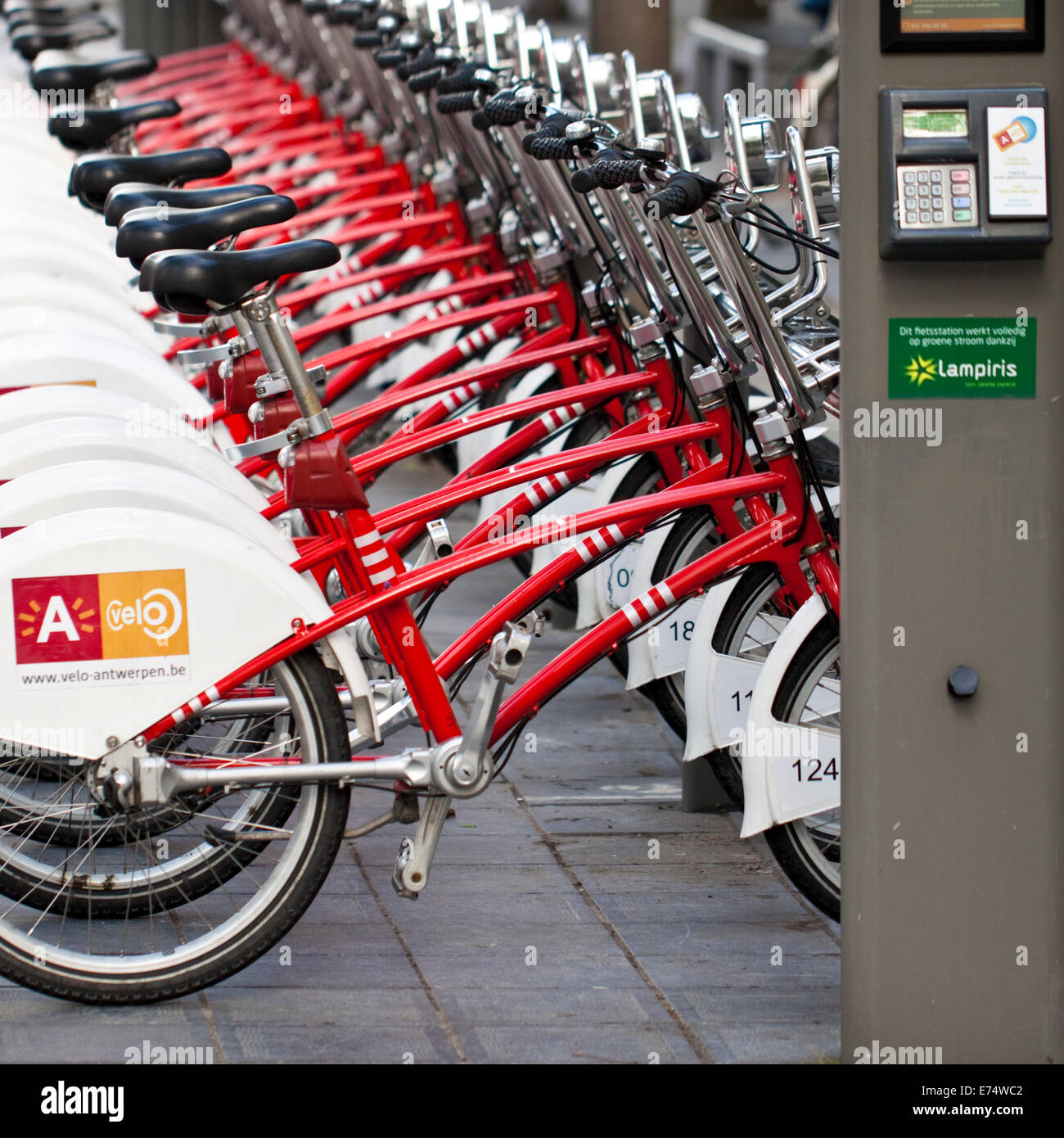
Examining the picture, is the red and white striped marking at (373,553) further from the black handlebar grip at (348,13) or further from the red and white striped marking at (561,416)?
the black handlebar grip at (348,13)

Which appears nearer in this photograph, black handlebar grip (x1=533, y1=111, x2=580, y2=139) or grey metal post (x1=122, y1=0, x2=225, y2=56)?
black handlebar grip (x1=533, y1=111, x2=580, y2=139)

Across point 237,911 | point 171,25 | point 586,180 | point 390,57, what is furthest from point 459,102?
point 171,25

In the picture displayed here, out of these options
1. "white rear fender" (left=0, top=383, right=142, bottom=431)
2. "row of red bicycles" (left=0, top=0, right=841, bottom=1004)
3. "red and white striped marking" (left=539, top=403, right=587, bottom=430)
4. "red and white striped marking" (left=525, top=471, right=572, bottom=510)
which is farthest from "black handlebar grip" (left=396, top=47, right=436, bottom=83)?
"white rear fender" (left=0, top=383, right=142, bottom=431)

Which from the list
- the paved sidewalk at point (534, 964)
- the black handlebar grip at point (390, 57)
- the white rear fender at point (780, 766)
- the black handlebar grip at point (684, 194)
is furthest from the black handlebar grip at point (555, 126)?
the black handlebar grip at point (390, 57)

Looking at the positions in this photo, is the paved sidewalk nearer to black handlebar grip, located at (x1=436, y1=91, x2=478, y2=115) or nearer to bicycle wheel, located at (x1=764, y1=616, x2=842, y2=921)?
bicycle wheel, located at (x1=764, y1=616, x2=842, y2=921)

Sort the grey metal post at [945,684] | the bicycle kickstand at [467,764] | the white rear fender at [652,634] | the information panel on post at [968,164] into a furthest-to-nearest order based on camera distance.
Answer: the white rear fender at [652,634], the bicycle kickstand at [467,764], the grey metal post at [945,684], the information panel on post at [968,164]

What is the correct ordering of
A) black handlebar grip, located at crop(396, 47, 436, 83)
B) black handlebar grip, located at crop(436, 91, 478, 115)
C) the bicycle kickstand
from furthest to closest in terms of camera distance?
black handlebar grip, located at crop(396, 47, 436, 83)
black handlebar grip, located at crop(436, 91, 478, 115)
the bicycle kickstand

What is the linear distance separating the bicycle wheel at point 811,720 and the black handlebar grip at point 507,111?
5.34 feet

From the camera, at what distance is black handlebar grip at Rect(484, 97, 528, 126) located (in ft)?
16.0

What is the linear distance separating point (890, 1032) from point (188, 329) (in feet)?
8.30

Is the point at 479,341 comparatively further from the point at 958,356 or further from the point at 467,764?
the point at 958,356

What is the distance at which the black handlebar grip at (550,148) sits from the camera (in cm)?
435

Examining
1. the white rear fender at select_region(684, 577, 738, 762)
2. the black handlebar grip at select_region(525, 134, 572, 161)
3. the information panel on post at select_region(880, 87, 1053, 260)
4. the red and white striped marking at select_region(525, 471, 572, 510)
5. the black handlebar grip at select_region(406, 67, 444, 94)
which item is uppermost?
the information panel on post at select_region(880, 87, 1053, 260)

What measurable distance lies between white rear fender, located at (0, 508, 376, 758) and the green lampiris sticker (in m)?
1.22
